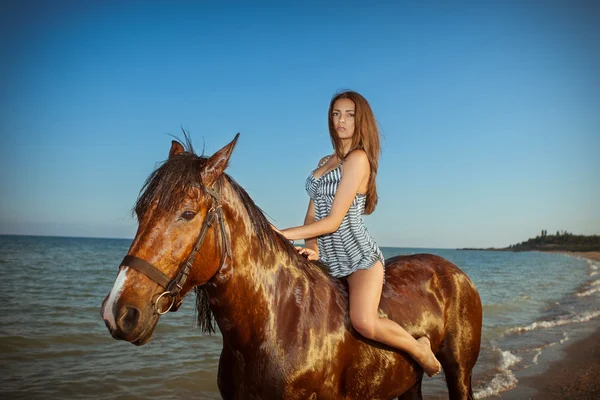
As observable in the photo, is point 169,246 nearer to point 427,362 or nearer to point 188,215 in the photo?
point 188,215

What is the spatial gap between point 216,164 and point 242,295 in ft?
2.39

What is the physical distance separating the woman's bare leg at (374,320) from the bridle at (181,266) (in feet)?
3.04

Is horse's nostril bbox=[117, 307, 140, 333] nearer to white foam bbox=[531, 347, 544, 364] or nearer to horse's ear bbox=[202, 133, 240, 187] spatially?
horse's ear bbox=[202, 133, 240, 187]

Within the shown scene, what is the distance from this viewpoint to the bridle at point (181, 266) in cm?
186

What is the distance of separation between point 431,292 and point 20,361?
20.7 ft

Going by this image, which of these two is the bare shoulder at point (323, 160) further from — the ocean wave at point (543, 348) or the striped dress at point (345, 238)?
the ocean wave at point (543, 348)

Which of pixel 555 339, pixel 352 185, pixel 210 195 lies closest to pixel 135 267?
pixel 210 195

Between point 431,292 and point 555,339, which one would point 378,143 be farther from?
point 555,339

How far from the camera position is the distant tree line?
247 feet

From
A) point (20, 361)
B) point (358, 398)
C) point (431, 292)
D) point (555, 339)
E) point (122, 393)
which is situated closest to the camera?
point (358, 398)

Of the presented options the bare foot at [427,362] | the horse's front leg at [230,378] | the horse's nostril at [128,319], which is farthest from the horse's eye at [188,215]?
the bare foot at [427,362]

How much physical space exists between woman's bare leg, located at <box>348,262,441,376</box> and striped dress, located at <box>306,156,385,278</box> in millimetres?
102

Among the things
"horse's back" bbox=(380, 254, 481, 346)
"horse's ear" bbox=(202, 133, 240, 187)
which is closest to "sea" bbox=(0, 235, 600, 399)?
"horse's back" bbox=(380, 254, 481, 346)

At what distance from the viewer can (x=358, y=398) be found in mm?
2688
